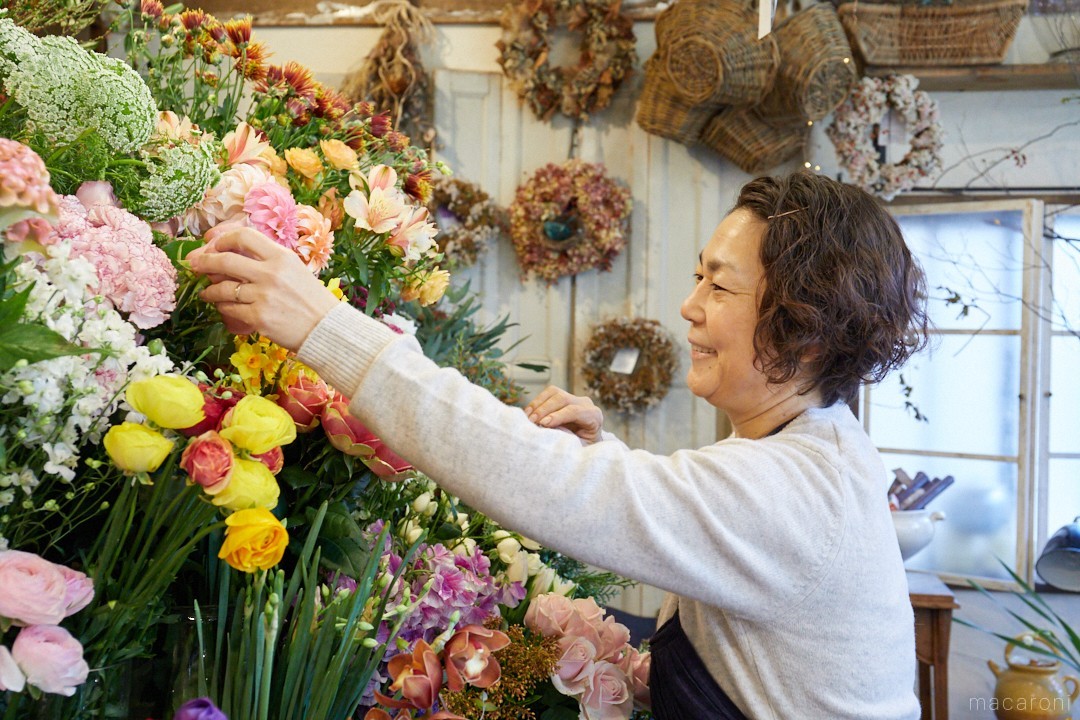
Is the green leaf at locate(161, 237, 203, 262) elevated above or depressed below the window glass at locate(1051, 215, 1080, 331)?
below

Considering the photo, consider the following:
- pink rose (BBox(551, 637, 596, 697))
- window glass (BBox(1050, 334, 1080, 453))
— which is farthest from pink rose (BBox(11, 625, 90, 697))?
window glass (BBox(1050, 334, 1080, 453))

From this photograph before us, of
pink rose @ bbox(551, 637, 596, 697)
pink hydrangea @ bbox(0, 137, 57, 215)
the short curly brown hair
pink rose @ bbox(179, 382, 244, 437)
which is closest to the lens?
pink hydrangea @ bbox(0, 137, 57, 215)

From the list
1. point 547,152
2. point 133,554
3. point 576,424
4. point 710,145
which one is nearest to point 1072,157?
point 710,145

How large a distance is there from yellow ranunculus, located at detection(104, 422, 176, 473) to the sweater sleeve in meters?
0.18

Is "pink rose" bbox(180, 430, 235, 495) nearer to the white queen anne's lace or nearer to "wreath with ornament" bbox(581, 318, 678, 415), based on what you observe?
the white queen anne's lace

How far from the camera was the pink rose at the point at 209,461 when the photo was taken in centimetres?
67

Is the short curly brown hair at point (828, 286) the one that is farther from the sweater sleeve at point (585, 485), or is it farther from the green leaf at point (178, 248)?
the green leaf at point (178, 248)

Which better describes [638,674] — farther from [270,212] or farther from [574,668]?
[270,212]

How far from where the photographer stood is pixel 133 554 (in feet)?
2.41

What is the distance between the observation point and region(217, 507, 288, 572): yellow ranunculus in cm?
68

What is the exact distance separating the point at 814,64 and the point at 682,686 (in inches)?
142

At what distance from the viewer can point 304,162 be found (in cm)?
101

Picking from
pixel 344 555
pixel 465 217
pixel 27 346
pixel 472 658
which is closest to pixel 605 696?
pixel 472 658

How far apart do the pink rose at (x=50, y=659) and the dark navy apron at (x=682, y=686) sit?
0.61 meters
